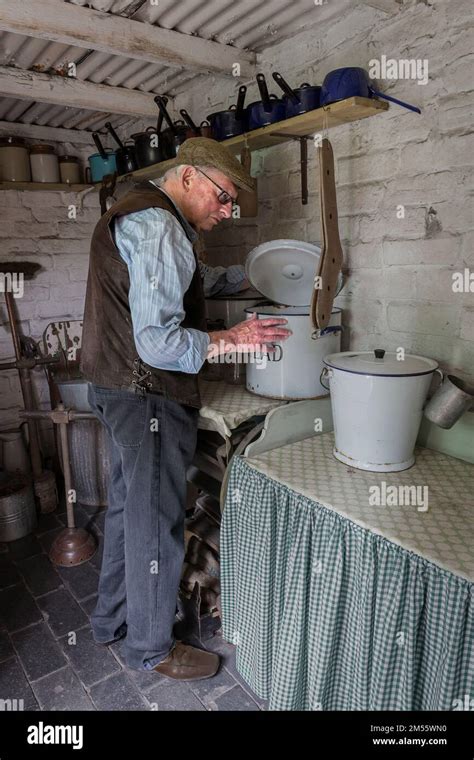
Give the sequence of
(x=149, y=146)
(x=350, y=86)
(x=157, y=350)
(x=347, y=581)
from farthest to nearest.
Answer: (x=149, y=146), (x=350, y=86), (x=157, y=350), (x=347, y=581)

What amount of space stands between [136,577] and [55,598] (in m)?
0.78

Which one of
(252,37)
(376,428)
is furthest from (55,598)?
(252,37)

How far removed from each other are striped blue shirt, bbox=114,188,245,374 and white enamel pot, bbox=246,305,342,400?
13.5 inches

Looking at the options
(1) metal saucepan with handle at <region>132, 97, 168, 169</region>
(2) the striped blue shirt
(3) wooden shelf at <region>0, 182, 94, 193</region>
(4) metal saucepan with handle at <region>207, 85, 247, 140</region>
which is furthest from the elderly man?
(3) wooden shelf at <region>0, 182, 94, 193</region>

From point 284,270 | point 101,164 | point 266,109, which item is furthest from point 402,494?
point 101,164

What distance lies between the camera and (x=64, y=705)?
160 centimetres

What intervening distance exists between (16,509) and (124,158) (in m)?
1.99

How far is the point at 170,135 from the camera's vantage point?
2.38 meters

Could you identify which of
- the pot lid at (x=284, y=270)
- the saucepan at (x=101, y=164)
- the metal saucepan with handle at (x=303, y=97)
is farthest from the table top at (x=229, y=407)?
the saucepan at (x=101, y=164)

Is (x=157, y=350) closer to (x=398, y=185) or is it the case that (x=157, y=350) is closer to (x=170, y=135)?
(x=398, y=185)

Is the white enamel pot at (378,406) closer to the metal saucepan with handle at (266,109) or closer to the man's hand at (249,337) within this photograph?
the man's hand at (249,337)

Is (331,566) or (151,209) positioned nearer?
(331,566)
